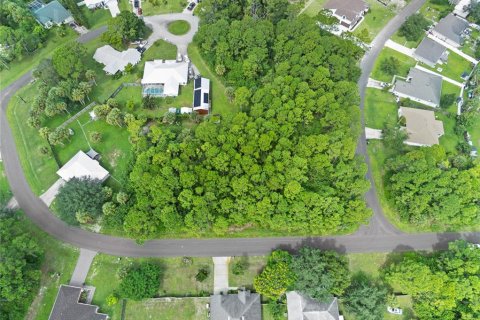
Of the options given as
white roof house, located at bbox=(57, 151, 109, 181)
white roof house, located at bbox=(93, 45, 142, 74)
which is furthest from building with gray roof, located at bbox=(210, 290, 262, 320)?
white roof house, located at bbox=(93, 45, 142, 74)

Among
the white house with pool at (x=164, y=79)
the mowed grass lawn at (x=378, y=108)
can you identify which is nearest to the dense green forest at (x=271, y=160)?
the mowed grass lawn at (x=378, y=108)

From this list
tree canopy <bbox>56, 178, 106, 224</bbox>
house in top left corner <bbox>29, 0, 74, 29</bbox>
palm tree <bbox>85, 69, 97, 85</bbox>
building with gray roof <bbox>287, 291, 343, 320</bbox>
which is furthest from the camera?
house in top left corner <bbox>29, 0, 74, 29</bbox>

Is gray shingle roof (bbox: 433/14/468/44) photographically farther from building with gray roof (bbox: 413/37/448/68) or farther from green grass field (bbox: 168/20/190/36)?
green grass field (bbox: 168/20/190/36)

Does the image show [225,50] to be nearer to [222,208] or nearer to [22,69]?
[222,208]

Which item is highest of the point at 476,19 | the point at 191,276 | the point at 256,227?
the point at 476,19

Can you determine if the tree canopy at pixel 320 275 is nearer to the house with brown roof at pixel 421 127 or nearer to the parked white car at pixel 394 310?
the parked white car at pixel 394 310

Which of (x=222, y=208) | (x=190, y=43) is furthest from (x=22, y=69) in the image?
(x=222, y=208)
